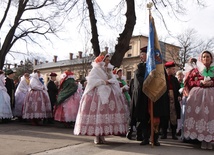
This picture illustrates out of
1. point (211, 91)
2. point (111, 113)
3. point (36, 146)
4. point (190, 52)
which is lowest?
point (36, 146)

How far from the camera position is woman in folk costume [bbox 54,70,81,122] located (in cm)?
972

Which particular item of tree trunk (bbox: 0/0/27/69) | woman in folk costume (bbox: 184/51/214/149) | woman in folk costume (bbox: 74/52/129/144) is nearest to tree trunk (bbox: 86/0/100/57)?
woman in folk costume (bbox: 74/52/129/144)

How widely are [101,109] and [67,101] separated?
12.2 ft

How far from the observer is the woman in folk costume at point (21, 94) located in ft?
38.4

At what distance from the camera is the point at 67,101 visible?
32.4 feet

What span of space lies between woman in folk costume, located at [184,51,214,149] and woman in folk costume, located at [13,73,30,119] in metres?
7.27

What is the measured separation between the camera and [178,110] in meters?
7.65

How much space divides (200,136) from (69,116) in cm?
485

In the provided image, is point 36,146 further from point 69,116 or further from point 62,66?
point 62,66

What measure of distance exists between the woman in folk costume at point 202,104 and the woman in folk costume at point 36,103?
5865 mm

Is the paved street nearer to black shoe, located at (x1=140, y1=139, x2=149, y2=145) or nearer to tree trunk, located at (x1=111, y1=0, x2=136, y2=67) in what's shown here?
black shoe, located at (x1=140, y1=139, x2=149, y2=145)

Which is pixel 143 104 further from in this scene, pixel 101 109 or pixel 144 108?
pixel 101 109

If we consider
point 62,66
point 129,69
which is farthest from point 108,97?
point 62,66

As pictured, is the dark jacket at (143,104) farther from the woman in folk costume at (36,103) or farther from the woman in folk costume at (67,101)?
the woman in folk costume at (36,103)
